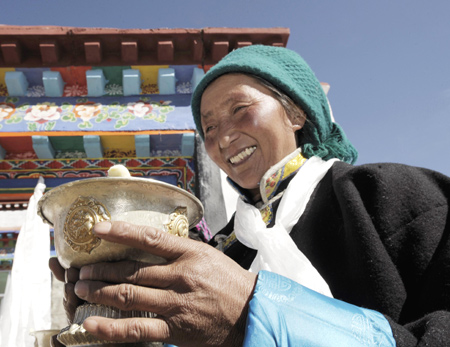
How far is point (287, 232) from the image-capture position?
163cm

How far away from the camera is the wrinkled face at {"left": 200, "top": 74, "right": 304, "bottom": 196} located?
6.30 feet

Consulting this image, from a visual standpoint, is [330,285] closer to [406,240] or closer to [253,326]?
[406,240]

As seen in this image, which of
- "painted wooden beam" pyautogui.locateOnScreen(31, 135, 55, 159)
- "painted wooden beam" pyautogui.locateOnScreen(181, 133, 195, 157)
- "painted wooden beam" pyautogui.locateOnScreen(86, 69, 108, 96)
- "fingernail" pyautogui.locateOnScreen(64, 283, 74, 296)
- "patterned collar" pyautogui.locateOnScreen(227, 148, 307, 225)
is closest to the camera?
"fingernail" pyautogui.locateOnScreen(64, 283, 74, 296)

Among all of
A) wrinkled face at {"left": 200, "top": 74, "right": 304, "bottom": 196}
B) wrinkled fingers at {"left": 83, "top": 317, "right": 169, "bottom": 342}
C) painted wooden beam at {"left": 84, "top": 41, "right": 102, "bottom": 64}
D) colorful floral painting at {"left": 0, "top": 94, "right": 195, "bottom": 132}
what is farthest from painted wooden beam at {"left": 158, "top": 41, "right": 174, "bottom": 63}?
wrinkled fingers at {"left": 83, "top": 317, "right": 169, "bottom": 342}

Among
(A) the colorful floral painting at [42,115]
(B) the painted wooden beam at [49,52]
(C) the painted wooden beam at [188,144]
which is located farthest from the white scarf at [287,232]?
(B) the painted wooden beam at [49,52]

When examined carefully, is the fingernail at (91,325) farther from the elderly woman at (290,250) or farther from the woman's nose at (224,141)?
the woman's nose at (224,141)

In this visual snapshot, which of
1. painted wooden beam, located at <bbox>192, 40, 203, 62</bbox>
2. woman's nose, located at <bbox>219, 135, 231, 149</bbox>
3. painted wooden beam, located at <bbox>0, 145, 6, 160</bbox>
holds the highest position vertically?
woman's nose, located at <bbox>219, 135, 231, 149</bbox>

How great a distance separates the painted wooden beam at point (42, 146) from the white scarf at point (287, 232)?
387 cm

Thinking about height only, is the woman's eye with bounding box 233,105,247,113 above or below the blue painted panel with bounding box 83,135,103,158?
above

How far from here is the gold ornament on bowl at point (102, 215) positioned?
1.13 metres

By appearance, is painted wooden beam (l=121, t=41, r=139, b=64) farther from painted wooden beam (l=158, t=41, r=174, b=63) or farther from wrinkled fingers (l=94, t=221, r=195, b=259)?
wrinkled fingers (l=94, t=221, r=195, b=259)

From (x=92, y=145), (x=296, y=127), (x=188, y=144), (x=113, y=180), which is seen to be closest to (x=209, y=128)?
(x=296, y=127)

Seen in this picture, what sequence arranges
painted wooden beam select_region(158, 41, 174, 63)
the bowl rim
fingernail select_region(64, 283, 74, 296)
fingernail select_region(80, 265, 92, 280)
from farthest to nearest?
1. painted wooden beam select_region(158, 41, 174, 63)
2. fingernail select_region(64, 283, 74, 296)
3. the bowl rim
4. fingernail select_region(80, 265, 92, 280)

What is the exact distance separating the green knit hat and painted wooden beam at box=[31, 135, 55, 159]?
11.9 ft
